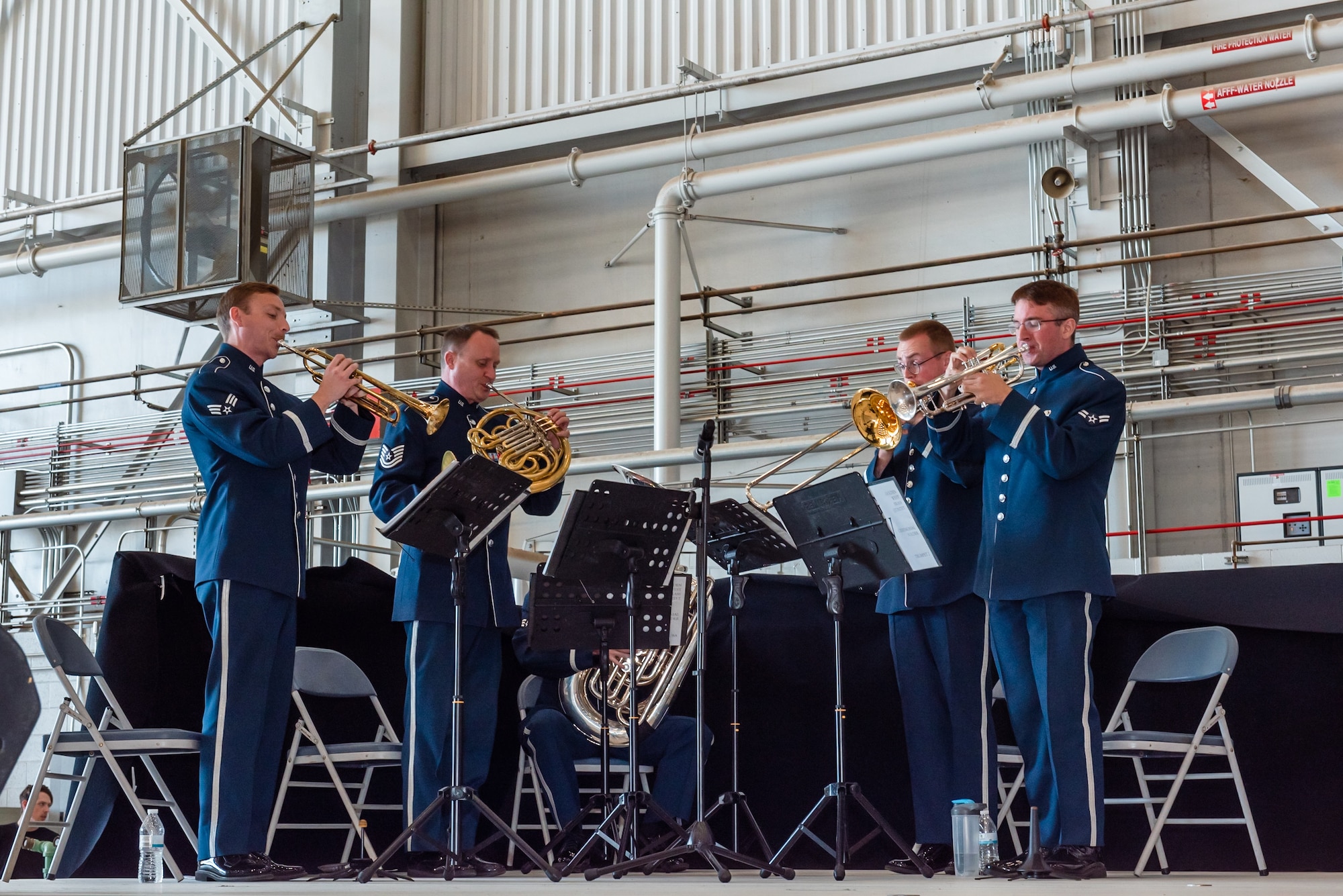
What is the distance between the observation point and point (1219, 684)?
4.64 m

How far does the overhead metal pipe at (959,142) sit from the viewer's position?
7664 millimetres

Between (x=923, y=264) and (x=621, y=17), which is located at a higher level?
(x=621, y=17)

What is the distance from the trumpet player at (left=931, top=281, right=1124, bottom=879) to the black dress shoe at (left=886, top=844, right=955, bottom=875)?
1.28 feet

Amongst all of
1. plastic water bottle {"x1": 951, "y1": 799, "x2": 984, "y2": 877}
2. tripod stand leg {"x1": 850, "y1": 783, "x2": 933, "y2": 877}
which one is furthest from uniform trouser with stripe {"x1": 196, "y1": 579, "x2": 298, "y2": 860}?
plastic water bottle {"x1": 951, "y1": 799, "x2": 984, "y2": 877}

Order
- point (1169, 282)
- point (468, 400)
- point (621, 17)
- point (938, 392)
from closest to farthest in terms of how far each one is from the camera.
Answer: point (938, 392), point (468, 400), point (1169, 282), point (621, 17)

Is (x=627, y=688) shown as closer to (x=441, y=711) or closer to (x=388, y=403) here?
(x=441, y=711)

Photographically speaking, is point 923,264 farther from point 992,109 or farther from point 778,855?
point 778,855

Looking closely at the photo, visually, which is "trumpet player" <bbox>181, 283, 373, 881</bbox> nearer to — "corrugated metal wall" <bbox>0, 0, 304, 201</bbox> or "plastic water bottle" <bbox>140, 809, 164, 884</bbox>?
"plastic water bottle" <bbox>140, 809, 164, 884</bbox>

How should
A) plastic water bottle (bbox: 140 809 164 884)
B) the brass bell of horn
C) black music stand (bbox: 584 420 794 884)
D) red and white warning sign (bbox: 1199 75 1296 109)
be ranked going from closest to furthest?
black music stand (bbox: 584 420 794 884), plastic water bottle (bbox: 140 809 164 884), red and white warning sign (bbox: 1199 75 1296 109), the brass bell of horn

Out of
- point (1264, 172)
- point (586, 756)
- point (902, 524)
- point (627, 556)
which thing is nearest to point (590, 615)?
point (627, 556)

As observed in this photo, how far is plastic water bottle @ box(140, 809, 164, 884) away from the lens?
4281 mm

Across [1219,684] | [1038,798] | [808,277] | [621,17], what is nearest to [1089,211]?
[808,277]

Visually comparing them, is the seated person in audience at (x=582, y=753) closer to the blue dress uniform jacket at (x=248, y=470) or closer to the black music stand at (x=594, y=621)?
the black music stand at (x=594, y=621)

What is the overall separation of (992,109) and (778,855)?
582 centimetres
